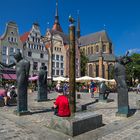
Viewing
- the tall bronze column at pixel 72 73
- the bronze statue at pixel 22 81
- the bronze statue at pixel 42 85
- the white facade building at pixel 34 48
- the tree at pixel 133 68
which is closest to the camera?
the tall bronze column at pixel 72 73

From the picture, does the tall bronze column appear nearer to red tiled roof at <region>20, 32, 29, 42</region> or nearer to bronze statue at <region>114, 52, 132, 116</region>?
bronze statue at <region>114, 52, 132, 116</region>

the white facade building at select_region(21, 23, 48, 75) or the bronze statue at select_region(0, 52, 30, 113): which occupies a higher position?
the white facade building at select_region(21, 23, 48, 75)

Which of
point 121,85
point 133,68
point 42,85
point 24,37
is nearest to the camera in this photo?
point 121,85

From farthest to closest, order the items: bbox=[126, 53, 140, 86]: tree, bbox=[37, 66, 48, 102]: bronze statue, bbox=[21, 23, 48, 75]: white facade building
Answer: bbox=[126, 53, 140, 86]: tree < bbox=[21, 23, 48, 75]: white facade building < bbox=[37, 66, 48, 102]: bronze statue

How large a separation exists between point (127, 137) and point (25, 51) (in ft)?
128

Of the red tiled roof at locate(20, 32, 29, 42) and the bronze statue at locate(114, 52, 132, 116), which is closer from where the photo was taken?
the bronze statue at locate(114, 52, 132, 116)

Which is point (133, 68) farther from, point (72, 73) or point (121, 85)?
point (72, 73)

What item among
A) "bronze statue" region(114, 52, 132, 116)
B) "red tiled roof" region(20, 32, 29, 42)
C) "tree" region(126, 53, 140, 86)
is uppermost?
"red tiled roof" region(20, 32, 29, 42)

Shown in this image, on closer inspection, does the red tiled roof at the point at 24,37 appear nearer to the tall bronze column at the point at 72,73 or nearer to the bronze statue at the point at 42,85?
the bronze statue at the point at 42,85

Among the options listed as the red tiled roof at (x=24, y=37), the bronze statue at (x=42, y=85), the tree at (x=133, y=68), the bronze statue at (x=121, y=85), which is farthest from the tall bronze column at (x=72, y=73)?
the tree at (x=133, y=68)

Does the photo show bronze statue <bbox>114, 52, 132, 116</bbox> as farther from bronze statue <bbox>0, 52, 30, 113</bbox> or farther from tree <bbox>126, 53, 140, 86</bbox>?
tree <bbox>126, 53, 140, 86</bbox>

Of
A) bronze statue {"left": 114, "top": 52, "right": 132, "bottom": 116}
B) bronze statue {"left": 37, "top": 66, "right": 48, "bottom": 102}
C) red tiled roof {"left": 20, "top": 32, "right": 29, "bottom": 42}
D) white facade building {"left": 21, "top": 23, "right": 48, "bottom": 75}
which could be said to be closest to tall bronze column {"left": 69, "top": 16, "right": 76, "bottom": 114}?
bronze statue {"left": 114, "top": 52, "right": 132, "bottom": 116}

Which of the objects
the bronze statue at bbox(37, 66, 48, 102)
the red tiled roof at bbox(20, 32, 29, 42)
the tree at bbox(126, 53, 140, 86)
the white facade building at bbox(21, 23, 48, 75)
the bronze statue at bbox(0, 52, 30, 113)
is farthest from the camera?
the tree at bbox(126, 53, 140, 86)

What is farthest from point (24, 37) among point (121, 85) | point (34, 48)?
point (121, 85)
